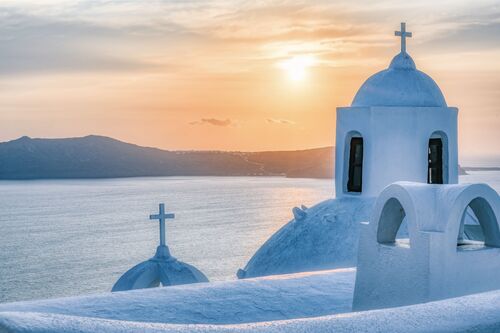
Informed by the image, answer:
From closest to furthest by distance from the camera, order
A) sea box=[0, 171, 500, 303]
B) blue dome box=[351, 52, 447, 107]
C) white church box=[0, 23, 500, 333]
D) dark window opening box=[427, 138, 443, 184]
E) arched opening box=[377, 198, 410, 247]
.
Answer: white church box=[0, 23, 500, 333], arched opening box=[377, 198, 410, 247], blue dome box=[351, 52, 447, 107], dark window opening box=[427, 138, 443, 184], sea box=[0, 171, 500, 303]

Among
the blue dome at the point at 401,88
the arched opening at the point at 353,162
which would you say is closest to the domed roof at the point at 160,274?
the arched opening at the point at 353,162

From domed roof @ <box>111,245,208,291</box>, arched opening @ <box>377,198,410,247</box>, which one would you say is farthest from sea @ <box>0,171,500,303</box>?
arched opening @ <box>377,198,410,247</box>

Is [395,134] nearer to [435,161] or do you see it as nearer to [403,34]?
[435,161]

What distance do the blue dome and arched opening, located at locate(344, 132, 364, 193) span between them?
60cm

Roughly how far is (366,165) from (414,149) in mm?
803

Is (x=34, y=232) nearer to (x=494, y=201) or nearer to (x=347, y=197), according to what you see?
(x=347, y=197)

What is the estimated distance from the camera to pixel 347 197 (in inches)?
493

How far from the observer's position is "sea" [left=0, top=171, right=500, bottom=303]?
173 feet

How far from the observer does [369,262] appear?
681 centimetres

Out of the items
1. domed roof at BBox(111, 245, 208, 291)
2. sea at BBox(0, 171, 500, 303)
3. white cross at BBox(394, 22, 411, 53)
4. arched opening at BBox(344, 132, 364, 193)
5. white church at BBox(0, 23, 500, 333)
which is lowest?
sea at BBox(0, 171, 500, 303)

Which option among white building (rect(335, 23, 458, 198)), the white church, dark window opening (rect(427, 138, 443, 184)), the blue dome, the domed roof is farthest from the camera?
the domed roof

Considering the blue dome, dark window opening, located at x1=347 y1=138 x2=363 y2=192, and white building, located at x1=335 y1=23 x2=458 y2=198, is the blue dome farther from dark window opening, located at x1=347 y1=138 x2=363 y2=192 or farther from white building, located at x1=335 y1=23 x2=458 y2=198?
dark window opening, located at x1=347 y1=138 x2=363 y2=192

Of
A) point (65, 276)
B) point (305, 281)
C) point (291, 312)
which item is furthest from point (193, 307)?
point (65, 276)

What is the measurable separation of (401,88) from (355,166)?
147cm
